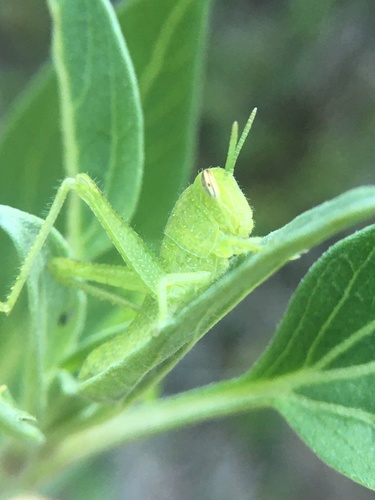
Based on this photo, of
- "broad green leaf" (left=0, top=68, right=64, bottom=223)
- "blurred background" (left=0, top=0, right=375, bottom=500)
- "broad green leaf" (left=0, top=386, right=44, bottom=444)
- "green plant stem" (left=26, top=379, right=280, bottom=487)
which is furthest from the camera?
"blurred background" (left=0, top=0, right=375, bottom=500)

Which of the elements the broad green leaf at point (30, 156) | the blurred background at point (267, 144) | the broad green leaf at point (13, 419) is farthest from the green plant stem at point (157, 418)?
the blurred background at point (267, 144)

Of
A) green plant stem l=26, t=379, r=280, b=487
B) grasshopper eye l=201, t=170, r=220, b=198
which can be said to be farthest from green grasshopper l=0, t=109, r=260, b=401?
green plant stem l=26, t=379, r=280, b=487

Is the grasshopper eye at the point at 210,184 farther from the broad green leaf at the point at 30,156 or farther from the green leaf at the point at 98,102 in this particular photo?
the broad green leaf at the point at 30,156

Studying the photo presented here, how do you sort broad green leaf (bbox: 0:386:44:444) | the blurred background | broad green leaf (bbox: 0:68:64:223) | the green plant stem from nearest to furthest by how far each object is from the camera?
broad green leaf (bbox: 0:386:44:444) → the green plant stem → broad green leaf (bbox: 0:68:64:223) → the blurred background

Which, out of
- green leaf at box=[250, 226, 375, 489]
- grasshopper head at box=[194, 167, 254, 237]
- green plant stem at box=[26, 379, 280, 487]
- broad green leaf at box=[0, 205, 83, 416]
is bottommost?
green leaf at box=[250, 226, 375, 489]

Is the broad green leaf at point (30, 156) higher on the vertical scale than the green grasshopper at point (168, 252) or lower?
higher

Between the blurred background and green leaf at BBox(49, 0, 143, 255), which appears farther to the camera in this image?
the blurred background

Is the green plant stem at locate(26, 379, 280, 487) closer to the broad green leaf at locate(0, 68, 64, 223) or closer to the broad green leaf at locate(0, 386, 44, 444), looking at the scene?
the broad green leaf at locate(0, 386, 44, 444)
